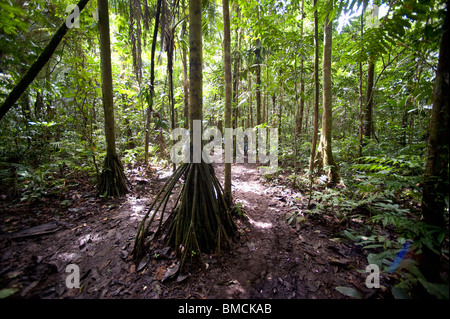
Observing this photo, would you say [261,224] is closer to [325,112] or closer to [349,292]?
[349,292]

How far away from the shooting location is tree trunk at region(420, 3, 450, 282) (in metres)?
1.45

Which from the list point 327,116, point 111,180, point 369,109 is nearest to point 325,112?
point 327,116

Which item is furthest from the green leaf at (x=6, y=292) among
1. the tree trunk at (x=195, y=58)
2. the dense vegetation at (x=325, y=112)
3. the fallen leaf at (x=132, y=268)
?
the dense vegetation at (x=325, y=112)

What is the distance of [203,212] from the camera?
8.81 feet

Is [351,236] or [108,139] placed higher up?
[108,139]

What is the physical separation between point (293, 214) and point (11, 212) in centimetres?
499

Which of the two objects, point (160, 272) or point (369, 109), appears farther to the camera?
point (369, 109)

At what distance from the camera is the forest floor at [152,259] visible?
197 centimetres

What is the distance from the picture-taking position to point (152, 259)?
2.43 metres

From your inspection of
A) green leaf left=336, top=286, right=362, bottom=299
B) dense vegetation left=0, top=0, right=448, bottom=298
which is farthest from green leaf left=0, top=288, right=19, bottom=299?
green leaf left=336, top=286, right=362, bottom=299

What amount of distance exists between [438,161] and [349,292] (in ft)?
4.81
